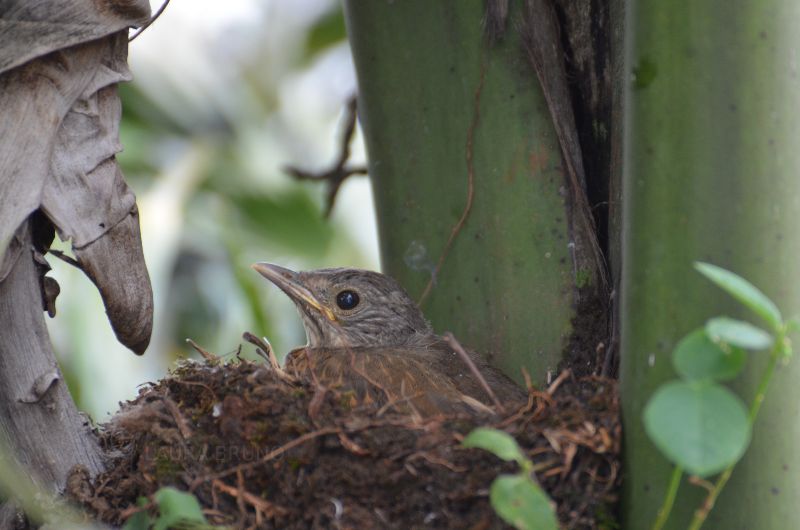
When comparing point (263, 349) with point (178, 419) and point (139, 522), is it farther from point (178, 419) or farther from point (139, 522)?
point (139, 522)

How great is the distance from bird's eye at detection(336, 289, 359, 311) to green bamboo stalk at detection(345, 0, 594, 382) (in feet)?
3.05

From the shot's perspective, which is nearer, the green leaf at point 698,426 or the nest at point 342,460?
the green leaf at point 698,426

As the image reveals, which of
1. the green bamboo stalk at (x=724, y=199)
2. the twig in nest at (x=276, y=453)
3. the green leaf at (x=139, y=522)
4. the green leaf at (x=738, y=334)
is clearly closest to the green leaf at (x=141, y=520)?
the green leaf at (x=139, y=522)

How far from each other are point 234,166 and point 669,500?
6.89 m

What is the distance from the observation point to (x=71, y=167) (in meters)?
2.62

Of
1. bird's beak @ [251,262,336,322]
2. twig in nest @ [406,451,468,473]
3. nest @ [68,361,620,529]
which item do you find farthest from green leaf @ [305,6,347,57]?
twig in nest @ [406,451,468,473]

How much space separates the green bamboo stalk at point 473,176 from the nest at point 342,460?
20.8 inches

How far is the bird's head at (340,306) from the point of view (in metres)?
4.35

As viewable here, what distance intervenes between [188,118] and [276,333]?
2.13m

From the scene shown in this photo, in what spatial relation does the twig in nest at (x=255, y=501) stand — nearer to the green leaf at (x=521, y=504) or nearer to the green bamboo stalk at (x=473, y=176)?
the green leaf at (x=521, y=504)

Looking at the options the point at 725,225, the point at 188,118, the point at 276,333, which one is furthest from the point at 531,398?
the point at 188,118

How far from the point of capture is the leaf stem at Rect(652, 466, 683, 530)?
6.75ft

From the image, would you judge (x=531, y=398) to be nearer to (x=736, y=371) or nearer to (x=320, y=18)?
(x=736, y=371)

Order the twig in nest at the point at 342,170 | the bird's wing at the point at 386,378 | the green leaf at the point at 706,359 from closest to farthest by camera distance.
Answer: the green leaf at the point at 706,359
the bird's wing at the point at 386,378
the twig in nest at the point at 342,170
